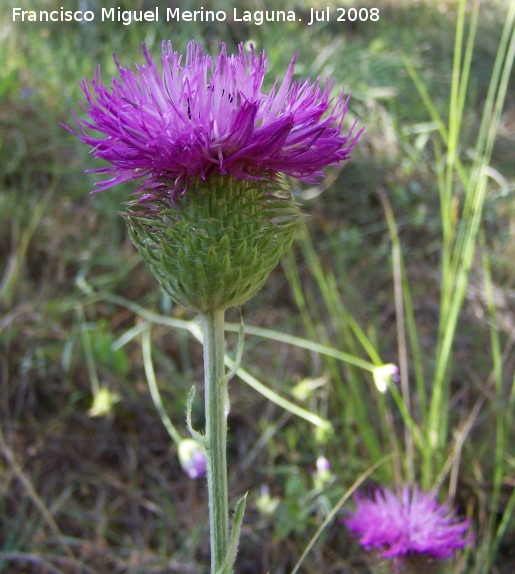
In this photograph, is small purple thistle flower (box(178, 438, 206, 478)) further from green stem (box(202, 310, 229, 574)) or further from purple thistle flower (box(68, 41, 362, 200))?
purple thistle flower (box(68, 41, 362, 200))

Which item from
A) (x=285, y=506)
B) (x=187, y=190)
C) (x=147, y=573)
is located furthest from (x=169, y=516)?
(x=187, y=190)

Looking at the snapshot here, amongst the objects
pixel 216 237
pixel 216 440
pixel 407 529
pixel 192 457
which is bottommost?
pixel 407 529

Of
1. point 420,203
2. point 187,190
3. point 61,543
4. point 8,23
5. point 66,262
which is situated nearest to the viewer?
point 187,190

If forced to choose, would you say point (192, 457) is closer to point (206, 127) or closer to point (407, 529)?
point (407, 529)

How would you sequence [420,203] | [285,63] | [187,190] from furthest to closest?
1. [285,63]
2. [420,203]
3. [187,190]

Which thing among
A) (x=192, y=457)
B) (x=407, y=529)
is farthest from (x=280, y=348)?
(x=407, y=529)

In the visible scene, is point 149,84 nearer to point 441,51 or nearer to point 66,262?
point 66,262

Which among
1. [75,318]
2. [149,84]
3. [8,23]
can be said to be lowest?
[75,318]
